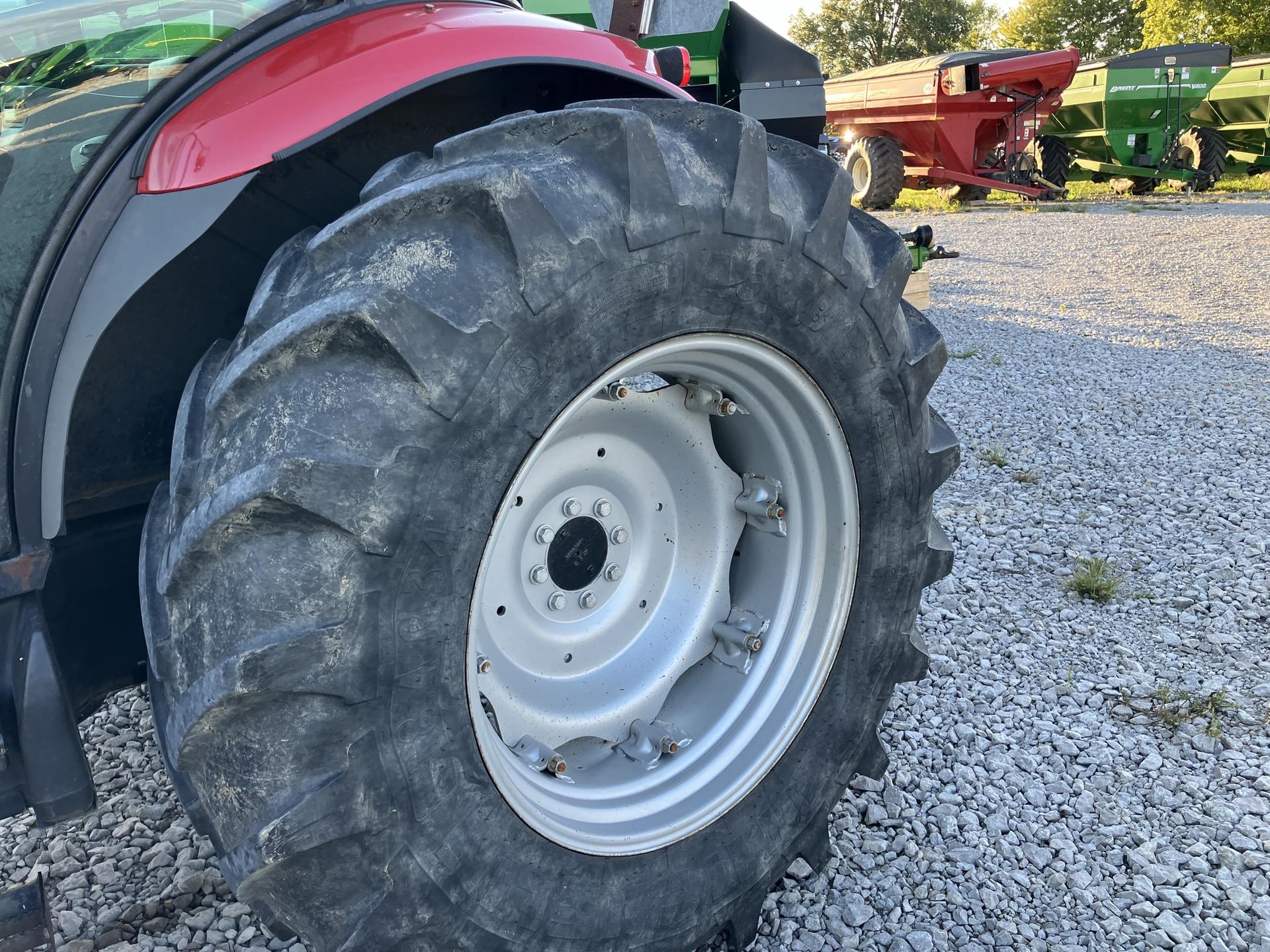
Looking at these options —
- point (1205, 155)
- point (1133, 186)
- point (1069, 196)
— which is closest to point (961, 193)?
point (1069, 196)

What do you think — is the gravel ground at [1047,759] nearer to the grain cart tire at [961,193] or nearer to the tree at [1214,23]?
the grain cart tire at [961,193]

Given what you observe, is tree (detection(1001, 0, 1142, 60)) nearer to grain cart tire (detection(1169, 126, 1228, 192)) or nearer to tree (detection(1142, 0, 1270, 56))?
tree (detection(1142, 0, 1270, 56))

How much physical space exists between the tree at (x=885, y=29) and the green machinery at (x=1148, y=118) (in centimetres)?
2508

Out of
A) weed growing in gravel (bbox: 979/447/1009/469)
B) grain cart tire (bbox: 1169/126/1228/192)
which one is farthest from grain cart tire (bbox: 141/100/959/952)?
grain cart tire (bbox: 1169/126/1228/192)

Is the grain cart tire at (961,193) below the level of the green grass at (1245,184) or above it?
above

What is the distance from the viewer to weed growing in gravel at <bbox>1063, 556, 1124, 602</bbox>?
3266 millimetres

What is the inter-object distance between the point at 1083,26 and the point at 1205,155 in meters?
25.4

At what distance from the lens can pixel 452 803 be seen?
139 centimetres

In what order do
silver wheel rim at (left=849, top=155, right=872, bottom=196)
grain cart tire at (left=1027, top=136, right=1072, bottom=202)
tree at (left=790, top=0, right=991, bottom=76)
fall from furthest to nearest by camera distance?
tree at (left=790, top=0, right=991, bottom=76), grain cart tire at (left=1027, top=136, right=1072, bottom=202), silver wheel rim at (left=849, top=155, right=872, bottom=196)

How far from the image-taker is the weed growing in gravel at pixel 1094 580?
3266 millimetres

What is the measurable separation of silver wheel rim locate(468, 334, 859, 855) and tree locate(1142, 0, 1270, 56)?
2850 centimetres

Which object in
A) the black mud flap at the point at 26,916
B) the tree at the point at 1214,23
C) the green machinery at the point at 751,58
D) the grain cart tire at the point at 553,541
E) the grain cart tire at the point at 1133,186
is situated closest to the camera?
the grain cart tire at the point at 553,541

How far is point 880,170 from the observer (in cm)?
1359

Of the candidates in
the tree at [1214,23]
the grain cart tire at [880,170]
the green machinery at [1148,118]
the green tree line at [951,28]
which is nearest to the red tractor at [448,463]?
the grain cart tire at [880,170]
